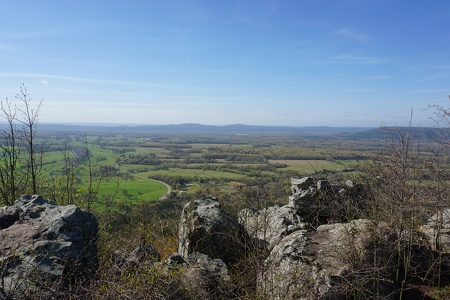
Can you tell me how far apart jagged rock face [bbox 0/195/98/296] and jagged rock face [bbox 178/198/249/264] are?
2696 millimetres

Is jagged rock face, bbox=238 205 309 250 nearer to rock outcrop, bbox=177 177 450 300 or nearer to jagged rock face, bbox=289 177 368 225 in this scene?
rock outcrop, bbox=177 177 450 300

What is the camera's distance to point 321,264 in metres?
5.96

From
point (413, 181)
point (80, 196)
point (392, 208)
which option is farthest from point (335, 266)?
point (80, 196)

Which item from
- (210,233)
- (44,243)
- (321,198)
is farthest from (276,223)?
(44,243)

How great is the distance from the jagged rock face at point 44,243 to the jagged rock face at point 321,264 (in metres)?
3.43

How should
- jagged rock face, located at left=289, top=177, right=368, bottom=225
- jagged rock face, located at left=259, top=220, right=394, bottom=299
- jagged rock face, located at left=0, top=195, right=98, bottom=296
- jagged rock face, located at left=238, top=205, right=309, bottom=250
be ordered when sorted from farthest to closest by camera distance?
jagged rock face, located at left=289, top=177, right=368, bottom=225 < jagged rock face, located at left=238, top=205, right=309, bottom=250 < jagged rock face, located at left=259, top=220, right=394, bottom=299 < jagged rock face, located at left=0, top=195, right=98, bottom=296

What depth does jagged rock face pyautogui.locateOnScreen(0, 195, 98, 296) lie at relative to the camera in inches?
185

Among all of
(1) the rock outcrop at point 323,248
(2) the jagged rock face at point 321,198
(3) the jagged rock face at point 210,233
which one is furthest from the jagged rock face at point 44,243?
(2) the jagged rock face at point 321,198

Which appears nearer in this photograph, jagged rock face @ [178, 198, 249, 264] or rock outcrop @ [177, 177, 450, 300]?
rock outcrop @ [177, 177, 450, 300]

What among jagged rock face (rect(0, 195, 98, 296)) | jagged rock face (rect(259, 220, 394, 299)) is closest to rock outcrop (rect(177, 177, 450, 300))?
jagged rock face (rect(259, 220, 394, 299))

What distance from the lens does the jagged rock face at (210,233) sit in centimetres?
830

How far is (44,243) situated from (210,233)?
4.20 metres

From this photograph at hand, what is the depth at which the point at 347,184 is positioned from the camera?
9570 mm

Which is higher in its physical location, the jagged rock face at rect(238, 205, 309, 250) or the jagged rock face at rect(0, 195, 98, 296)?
the jagged rock face at rect(0, 195, 98, 296)
